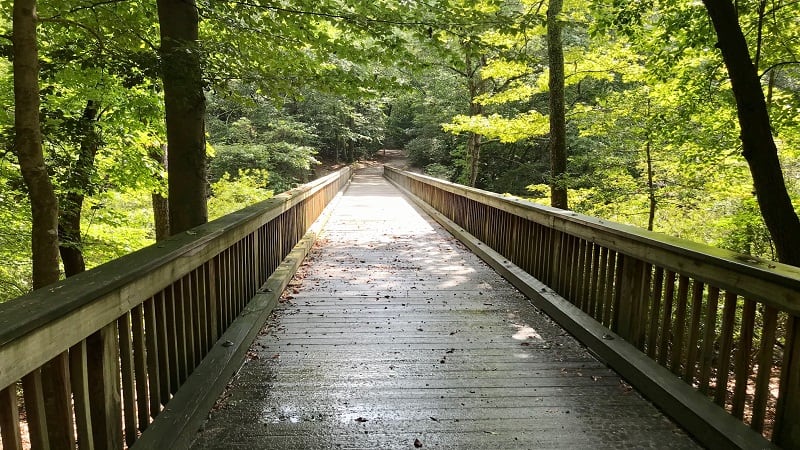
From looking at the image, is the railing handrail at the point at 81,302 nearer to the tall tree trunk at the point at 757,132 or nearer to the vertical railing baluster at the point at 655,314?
the vertical railing baluster at the point at 655,314

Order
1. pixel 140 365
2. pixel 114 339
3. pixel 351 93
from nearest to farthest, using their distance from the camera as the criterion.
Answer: pixel 114 339 < pixel 140 365 < pixel 351 93

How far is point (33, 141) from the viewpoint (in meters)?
3.46

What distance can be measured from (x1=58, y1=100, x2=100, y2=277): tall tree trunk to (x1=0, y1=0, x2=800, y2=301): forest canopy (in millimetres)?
30

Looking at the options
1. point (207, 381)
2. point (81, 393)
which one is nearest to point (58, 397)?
point (81, 393)

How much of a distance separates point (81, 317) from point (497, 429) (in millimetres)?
2083

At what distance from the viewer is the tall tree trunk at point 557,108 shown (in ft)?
29.9

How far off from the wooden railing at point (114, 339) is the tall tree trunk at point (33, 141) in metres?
1.20

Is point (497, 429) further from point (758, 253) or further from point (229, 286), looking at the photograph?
point (758, 253)

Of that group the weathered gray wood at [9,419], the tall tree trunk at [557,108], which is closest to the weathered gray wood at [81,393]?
the weathered gray wood at [9,419]

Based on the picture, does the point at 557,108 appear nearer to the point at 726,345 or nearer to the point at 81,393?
the point at 726,345

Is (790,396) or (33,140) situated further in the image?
(33,140)

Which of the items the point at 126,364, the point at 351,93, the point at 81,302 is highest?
the point at 351,93

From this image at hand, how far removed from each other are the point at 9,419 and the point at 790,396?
297cm

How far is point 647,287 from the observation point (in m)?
3.49
